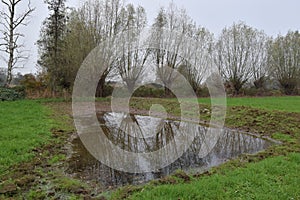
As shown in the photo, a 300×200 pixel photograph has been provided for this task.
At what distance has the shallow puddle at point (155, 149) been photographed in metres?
4.38

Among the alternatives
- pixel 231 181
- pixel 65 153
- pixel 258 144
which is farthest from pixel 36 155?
pixel 258 144

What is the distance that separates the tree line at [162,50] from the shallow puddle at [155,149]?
13069 millimetres

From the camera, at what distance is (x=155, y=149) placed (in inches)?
249

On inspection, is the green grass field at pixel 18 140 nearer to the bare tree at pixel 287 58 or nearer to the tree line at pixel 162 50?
the tree line at pixel 162 50

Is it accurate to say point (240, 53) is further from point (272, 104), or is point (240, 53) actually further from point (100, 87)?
point (100, 87)

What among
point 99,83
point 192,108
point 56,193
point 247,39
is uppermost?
point 247,39

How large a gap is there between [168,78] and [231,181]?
22012 millimetres

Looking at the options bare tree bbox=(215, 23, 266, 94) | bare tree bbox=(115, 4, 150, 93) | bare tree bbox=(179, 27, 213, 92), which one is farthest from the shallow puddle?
bare tree bbox=(215, 23, 266, 94)

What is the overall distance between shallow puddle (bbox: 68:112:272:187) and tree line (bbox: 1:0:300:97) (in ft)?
42.9

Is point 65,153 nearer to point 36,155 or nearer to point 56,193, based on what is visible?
point 36,155


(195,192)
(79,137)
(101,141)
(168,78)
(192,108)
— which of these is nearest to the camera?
(195,192)

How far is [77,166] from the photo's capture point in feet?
16.0

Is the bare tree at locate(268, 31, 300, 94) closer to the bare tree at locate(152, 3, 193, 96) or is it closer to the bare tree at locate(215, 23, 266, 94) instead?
the bare tree at locate(215, 23, 266, 94)

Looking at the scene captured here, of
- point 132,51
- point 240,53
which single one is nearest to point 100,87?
point 132,51
